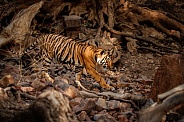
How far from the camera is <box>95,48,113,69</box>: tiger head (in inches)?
255

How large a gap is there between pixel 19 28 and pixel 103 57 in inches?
77.1

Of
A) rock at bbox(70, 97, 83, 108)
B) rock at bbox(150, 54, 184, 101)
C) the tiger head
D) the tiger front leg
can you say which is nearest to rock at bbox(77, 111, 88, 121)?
rock at bbox(70, 97, 83, 108)

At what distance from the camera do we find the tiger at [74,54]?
20.9 ft

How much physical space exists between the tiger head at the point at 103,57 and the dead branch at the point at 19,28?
1602 mm

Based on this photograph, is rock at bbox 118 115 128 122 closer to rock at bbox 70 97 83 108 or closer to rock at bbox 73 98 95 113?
rock at bbox 73 98 95 113

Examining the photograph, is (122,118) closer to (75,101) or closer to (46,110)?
(75,101)

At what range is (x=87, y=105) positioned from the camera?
12.0ft

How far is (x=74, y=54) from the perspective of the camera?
676cm

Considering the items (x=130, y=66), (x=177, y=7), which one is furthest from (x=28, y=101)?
(x=177, y=7)

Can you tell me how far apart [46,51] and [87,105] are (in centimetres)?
342

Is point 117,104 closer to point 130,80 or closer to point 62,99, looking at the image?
point 62,99

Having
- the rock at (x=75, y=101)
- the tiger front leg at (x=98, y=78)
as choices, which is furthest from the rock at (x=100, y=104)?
the tiger front leg at (x=98, y=78)

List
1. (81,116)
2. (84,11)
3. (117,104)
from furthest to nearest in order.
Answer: (84,11) < (117,104) < (81,116)

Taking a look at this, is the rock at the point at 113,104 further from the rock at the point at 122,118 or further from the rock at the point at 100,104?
the rock at the point at 122,118
